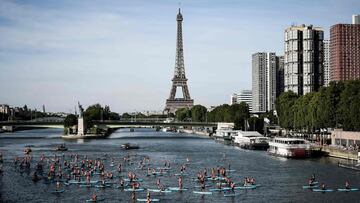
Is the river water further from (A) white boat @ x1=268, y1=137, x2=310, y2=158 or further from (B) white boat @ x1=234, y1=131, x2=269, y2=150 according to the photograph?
(B) white boat @ x1=234, y1=131, x2=269, y2=150

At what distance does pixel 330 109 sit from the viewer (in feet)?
367

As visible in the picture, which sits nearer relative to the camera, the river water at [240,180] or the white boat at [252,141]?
the river water at [240,180]

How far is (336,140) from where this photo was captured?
104750mm

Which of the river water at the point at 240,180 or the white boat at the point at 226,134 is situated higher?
the white boat at the point at 226,134

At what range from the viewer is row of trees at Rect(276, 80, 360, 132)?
10256cm

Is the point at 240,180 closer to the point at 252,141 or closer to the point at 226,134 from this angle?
the point at 252,141

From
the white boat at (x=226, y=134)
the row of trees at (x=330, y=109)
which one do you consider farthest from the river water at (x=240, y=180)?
the white boat at (x=226, y=134)

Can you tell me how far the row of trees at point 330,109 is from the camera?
10256cm

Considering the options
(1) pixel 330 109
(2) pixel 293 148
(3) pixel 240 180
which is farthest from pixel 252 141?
(3) pixel 240 180

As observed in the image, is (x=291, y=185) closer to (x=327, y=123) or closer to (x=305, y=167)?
(x=305, y=167)

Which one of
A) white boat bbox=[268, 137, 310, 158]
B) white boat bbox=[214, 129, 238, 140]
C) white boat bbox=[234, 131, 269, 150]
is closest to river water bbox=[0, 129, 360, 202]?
white boat bbox=[268, 137, 310, 158]

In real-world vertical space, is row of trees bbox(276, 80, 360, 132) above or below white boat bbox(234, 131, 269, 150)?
above

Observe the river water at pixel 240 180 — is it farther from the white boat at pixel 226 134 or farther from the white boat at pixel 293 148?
the white boat at pixel 226 134

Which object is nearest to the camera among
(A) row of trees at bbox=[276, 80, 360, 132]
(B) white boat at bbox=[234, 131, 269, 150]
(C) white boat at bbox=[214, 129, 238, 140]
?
(A) row of trees at bbox=[276, 80, 360, 132]
